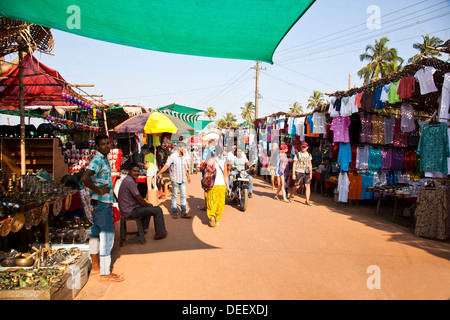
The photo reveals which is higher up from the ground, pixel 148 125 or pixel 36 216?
pixel 148 125

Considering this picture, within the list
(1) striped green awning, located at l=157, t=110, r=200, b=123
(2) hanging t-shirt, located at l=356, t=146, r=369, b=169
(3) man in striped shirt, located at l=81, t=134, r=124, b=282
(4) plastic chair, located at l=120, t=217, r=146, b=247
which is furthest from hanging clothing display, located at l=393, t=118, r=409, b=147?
(1) striped green awning, located at l=157, t=110, r=200, b=123

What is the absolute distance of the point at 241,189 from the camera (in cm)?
816

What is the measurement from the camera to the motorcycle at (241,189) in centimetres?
784

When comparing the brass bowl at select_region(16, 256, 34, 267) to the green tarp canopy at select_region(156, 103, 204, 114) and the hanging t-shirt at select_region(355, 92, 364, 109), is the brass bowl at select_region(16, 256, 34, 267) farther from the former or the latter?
the green tarp canopy at select_region(156, 103, 204, 114)

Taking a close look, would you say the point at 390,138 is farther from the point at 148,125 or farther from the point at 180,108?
the point at 180,108

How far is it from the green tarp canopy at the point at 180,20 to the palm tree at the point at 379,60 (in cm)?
3258

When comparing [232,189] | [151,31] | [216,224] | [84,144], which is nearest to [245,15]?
[151,31]

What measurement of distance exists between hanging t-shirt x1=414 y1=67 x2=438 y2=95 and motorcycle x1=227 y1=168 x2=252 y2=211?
4.69m

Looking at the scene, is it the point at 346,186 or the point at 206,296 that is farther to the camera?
the point at 346,186

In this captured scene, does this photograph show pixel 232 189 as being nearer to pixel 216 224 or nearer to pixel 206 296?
pixel 216 224

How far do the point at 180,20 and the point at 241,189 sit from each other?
5981 millimetres

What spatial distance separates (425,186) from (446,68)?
8.31 ft

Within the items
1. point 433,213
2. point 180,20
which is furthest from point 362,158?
point 180,20
